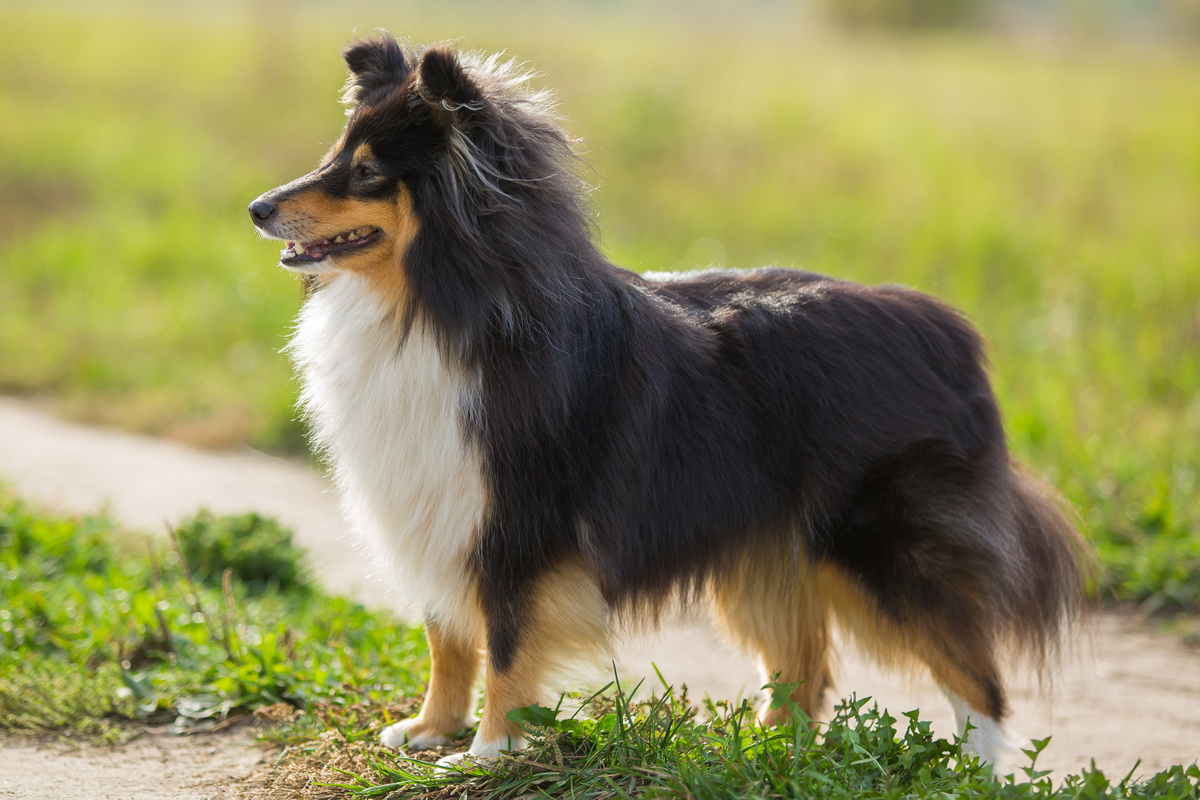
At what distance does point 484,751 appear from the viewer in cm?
304

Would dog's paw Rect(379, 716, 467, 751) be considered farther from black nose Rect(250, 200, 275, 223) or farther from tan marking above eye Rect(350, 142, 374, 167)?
tan marking above eye Rect(350, 142, 374, 167)

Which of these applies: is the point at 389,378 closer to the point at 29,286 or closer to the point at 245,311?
the point at 245,311

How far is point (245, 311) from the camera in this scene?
30.7ft

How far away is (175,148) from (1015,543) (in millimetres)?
13295

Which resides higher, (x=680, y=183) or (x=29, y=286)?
(x=680, y=183)

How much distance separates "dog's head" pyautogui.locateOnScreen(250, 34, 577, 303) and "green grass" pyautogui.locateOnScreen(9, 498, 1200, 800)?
142 centimetres

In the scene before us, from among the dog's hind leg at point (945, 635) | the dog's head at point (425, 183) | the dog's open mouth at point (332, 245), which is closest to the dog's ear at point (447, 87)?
the dog's head at point (425, 183)

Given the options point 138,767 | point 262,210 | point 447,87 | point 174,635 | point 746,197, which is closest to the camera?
point 447,87

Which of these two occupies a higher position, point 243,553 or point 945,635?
point 945,635

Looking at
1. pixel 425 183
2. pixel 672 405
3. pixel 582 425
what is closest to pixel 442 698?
pixel 582 425

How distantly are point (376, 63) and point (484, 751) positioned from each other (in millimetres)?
2143

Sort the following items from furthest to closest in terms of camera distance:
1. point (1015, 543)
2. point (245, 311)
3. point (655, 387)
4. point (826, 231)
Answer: point (826, 231)
point (245, 311)
point (1015, 543)
point (655, 387)

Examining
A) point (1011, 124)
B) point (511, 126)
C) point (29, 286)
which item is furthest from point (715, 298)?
point (1011, 124)

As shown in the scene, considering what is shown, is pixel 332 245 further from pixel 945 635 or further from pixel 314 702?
pixel 945 635
